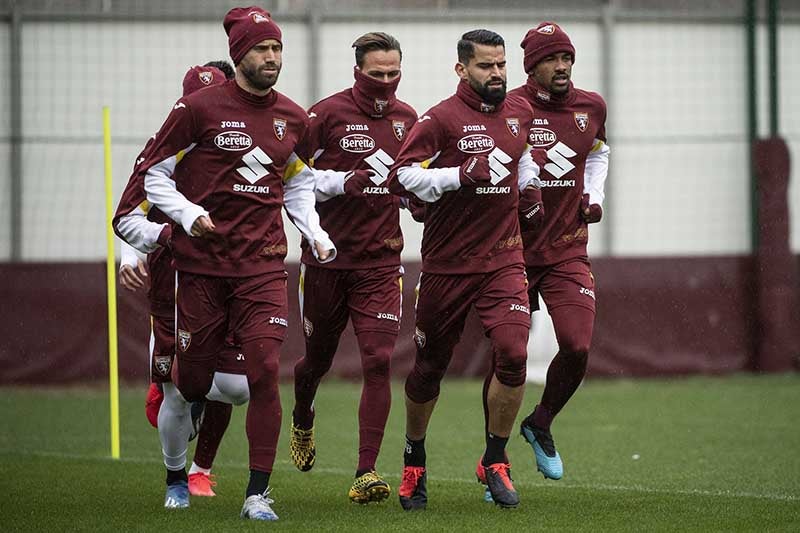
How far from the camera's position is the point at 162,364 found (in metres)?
8.66

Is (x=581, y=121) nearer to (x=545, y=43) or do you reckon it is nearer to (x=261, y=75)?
(x=545, y=43)

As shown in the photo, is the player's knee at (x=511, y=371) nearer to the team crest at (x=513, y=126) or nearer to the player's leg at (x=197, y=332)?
the team crest at (x=513, y=126)

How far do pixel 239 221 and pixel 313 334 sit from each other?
1.50m

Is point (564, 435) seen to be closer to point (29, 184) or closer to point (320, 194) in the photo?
point (320, 194)

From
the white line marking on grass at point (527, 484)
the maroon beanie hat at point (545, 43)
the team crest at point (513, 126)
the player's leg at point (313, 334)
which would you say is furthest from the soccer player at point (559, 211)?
the player's leg at point (313, 334)

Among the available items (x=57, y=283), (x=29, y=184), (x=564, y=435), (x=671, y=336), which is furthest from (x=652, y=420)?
(x=29, y=184)

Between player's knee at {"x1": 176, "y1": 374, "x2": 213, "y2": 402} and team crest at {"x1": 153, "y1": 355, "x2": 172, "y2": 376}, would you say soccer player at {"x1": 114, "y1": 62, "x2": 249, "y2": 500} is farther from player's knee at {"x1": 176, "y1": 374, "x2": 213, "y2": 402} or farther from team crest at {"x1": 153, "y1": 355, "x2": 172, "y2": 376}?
player's knee at {"x1": 176, "y1": 374, "x2": 213, "y2": 402}

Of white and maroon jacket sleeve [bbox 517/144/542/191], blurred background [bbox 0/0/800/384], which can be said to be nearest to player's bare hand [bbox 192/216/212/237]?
white and maroon jacket sleeve [bbox 517/144/542/191]

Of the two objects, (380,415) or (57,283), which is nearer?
(380,415)

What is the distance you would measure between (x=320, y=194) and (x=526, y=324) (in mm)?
1542

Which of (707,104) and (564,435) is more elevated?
(707,104)

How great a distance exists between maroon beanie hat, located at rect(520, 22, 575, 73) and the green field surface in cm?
266

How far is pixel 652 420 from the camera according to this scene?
43.4ft

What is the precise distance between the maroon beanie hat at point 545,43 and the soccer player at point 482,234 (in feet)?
2.24
